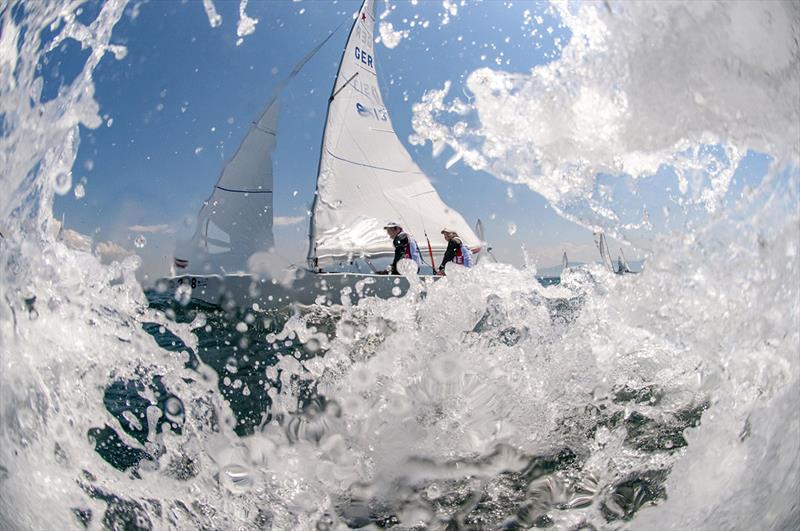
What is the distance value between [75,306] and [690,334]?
7.34 ft

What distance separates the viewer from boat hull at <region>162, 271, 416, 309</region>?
351 centimetres

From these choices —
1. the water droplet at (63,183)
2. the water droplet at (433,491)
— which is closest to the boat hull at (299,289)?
the water droplet at (63,183)

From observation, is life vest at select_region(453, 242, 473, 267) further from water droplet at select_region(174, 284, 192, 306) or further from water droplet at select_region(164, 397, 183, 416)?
water droplet at select_region(164, 397, 183, 416)

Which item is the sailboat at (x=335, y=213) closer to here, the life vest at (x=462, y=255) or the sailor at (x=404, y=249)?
the life vest at (x=462, y=255)

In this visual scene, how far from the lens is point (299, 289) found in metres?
4.01

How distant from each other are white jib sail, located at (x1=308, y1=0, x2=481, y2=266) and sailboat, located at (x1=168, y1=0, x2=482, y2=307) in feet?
0.05

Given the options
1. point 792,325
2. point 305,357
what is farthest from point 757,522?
point 305,357

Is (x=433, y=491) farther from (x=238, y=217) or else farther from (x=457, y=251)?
(x=238, y=217)

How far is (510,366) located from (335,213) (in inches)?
158

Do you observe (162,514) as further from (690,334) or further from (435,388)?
(690,334)

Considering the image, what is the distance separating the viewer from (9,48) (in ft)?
6.34

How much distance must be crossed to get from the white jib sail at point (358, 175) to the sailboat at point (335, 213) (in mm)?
14

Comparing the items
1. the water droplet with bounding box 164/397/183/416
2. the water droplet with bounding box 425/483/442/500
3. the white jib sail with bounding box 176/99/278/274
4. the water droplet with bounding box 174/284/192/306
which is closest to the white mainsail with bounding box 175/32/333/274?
the white jib sail with bounding box 176/99/278/274

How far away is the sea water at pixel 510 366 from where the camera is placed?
1.30 metres
